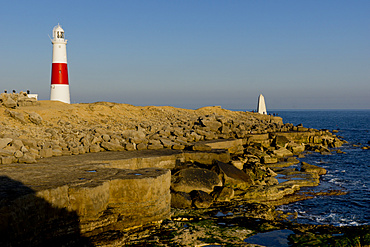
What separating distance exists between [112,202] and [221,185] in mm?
4885

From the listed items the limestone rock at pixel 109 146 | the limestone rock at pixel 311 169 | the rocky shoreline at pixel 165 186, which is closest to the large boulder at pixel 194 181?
the rocky shoreline at pixel 165 186

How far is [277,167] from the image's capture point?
1853 cm

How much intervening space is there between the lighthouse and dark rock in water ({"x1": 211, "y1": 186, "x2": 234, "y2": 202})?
2265 centimetres

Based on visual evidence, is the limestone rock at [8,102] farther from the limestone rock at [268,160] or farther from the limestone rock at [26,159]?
the limestone rock at [268,160]

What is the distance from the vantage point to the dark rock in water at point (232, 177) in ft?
42.3

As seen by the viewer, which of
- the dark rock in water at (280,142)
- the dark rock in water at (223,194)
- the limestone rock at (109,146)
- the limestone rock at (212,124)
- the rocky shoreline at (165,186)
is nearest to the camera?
the rocky shoreline at (165,186)

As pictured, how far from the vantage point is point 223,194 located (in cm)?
1180

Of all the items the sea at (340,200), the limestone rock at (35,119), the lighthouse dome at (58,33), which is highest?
the lighthouse dome at (58,33)

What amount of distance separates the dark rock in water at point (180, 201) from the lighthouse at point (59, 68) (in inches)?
898

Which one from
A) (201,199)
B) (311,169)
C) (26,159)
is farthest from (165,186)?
(311,169)

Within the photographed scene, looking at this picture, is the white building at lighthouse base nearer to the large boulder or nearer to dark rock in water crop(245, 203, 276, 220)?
the large boulder

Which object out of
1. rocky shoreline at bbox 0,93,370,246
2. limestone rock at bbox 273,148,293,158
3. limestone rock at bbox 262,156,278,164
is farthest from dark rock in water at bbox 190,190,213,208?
limestone rock at bbox 273,148,293,158

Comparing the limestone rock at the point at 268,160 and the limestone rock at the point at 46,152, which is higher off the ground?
the limestone rock at the point at 46,152

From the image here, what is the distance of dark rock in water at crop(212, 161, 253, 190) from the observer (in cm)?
1290
